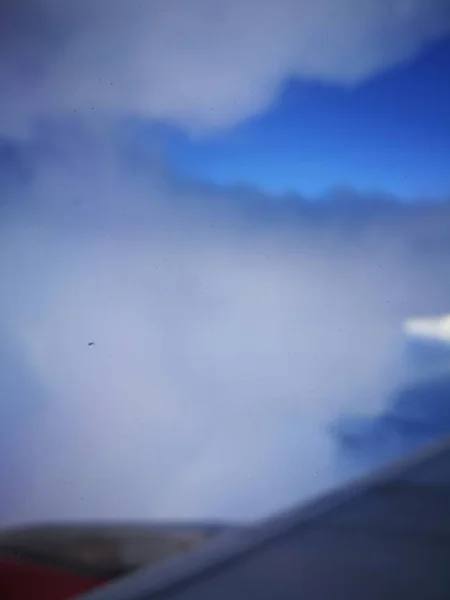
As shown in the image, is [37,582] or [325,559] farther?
[37,582]

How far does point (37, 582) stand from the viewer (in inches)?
102

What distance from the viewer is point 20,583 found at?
102 inches

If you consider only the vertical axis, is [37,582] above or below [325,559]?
above

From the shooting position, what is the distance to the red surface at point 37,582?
2.42 m

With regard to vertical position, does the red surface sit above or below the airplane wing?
above

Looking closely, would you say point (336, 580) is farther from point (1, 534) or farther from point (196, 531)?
point (1, 534)

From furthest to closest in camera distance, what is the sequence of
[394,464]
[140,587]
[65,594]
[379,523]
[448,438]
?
[65,594] < [448,438] < [394,464] < [379,523] < [140,587]

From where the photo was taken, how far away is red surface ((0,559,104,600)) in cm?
242

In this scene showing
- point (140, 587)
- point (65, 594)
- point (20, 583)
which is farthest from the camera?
point (20, 583)

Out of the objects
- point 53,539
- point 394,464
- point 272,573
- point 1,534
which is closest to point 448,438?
point 394,464

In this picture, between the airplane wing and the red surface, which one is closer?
the airplane wing

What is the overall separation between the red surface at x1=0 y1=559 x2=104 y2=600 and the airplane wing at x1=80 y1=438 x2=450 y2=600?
1.63m

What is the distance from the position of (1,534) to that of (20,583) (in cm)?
55

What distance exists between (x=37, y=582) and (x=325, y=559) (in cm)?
218
